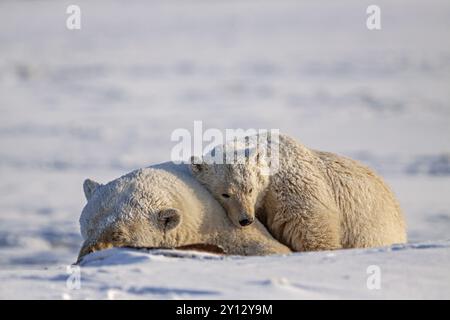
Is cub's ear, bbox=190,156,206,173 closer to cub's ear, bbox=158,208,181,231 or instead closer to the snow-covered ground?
cub's ear, bbox=158,208,181,231

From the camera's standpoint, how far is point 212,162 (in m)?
5.51

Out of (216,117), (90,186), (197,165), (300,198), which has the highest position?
(216,117)

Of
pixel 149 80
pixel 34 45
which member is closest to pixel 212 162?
pixel 149 80

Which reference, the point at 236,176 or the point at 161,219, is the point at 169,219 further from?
the point at 236,176

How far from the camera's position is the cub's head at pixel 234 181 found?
17.5ft

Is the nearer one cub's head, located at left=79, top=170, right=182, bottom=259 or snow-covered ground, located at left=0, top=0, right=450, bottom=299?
snow-covered ground, located at left=0, top=0, right=450, bottom=299

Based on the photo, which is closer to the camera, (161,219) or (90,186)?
(161,219)

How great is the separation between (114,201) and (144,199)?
18 cm

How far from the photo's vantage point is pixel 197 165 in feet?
18.2

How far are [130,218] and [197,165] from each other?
2.34ft

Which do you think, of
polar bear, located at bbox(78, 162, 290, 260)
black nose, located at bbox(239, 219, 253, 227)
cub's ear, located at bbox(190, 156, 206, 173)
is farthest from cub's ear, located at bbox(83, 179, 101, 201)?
black nose, located at bbox(239, 219, 253, 227)

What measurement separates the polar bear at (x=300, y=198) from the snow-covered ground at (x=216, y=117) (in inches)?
22.0

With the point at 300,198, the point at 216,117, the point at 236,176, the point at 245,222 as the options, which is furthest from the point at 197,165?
the point at 216,117

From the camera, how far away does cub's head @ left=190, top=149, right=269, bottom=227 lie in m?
5.35
